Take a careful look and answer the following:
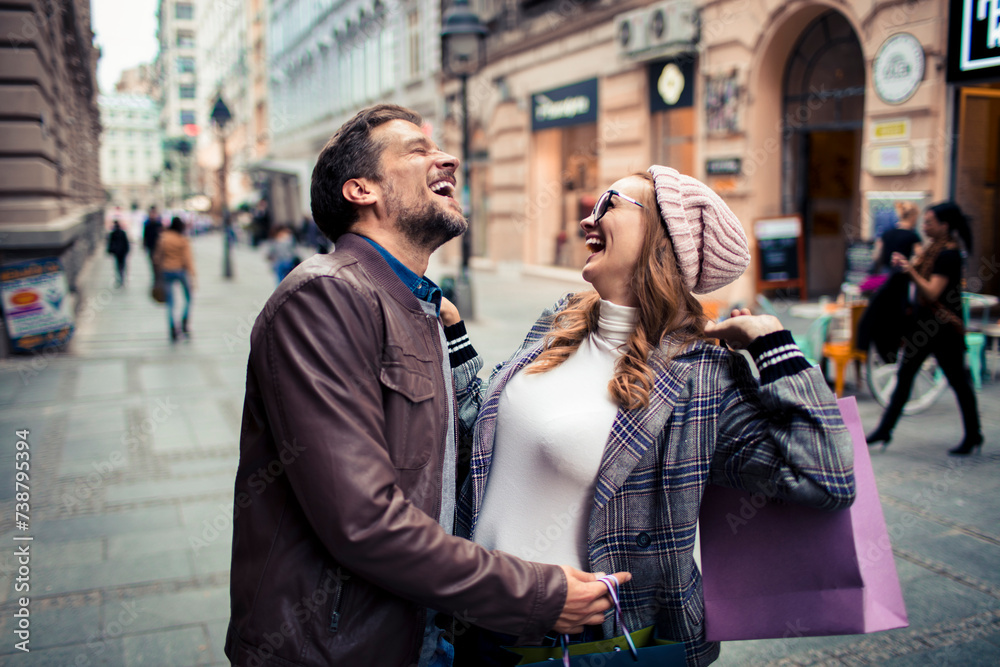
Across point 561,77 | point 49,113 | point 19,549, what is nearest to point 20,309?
point 49,113

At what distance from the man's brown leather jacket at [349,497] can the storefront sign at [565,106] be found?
52.8 feet

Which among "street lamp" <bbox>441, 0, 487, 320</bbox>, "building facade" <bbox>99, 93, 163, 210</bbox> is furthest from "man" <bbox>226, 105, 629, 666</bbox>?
"building facade" <bbox>99, 93, 163, 210</bbox>

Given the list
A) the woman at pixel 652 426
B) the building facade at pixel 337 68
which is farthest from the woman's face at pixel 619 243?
the building facade at pixel 337 68

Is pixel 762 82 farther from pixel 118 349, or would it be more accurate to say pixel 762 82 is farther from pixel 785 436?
pixel 785 436

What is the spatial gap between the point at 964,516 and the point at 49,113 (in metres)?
12.7

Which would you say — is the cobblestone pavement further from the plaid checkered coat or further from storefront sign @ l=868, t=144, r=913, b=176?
storefront sign @ l=868, t=144, r=913, b=176

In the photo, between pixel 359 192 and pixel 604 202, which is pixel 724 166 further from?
pixel 359 192

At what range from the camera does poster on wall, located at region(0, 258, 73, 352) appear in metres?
9.97

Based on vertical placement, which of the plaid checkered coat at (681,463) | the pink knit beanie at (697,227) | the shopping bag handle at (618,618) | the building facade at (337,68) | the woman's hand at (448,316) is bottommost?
the shopping bag handle at (618,618)

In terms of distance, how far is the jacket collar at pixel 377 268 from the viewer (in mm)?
1643

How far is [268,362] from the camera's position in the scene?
4.81 ft

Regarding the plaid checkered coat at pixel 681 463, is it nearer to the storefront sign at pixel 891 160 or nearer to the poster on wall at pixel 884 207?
the poster on wall at pixel 884 207

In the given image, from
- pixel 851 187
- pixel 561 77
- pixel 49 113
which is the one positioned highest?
pixel 561 77

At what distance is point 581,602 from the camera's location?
1599 mm
